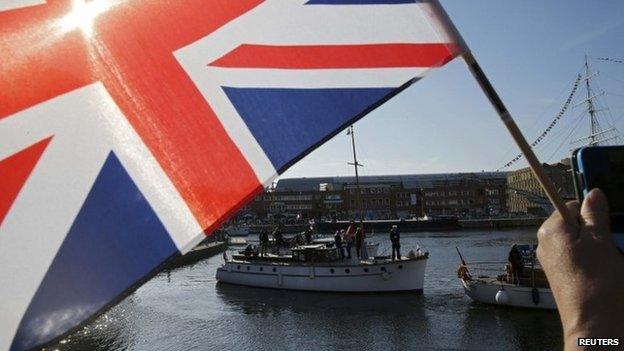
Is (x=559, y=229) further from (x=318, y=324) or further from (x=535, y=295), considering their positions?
(x=535, y=295)

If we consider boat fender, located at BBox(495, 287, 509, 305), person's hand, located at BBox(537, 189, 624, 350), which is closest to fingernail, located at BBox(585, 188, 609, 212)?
person's hand, located at BBox(537, 189, 624, 350)

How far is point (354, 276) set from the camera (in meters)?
28.7

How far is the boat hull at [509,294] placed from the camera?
21847 millimetres

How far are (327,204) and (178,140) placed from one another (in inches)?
5311

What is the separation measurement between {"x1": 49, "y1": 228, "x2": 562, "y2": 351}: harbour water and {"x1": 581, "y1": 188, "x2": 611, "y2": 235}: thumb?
719 inches

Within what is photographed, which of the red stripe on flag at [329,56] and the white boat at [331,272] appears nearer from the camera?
the red stripe on flag at [329,56]

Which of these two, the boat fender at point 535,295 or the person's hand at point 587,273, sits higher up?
the person's hand at point 587,273

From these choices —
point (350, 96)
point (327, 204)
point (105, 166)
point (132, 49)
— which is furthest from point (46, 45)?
point (327, 204)

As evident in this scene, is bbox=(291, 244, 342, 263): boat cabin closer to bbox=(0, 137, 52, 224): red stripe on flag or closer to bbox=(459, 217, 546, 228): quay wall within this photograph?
bbox=(0, 137, 52, 224): red stripe on flag

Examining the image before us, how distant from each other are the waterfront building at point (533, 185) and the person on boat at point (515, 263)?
63.6 meters

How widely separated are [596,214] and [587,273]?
23 centimetres

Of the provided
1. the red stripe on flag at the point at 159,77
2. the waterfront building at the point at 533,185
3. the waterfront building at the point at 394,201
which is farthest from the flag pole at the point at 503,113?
the waterfront building at the point at 394,201

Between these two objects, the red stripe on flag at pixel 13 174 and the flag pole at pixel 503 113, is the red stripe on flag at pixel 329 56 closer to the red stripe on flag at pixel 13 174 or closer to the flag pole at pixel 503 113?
the flag pole at pixel 503 113

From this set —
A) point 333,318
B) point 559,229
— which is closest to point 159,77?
point 559,229
